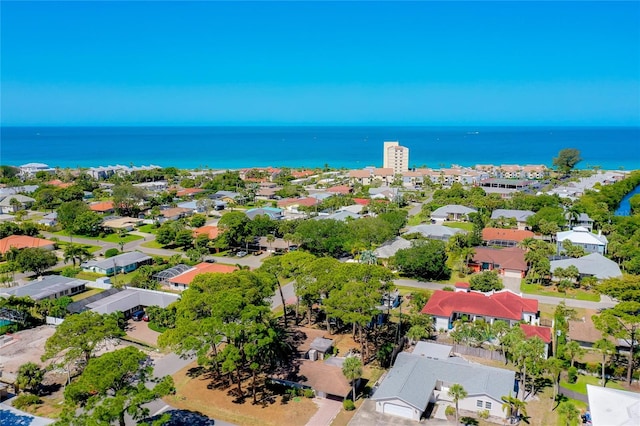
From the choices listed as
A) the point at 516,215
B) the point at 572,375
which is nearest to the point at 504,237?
the point at 516,215

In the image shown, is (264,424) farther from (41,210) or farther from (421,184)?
(421,184)

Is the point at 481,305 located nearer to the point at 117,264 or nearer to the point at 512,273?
the point at 512,273

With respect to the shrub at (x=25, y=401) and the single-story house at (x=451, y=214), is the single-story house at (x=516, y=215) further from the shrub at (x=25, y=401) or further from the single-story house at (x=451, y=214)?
the shrub at (x=25, y=401)

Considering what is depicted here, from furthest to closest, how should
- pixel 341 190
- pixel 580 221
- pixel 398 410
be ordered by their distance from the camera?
pixel 341 190
pixel 580 221
pixel 398 410

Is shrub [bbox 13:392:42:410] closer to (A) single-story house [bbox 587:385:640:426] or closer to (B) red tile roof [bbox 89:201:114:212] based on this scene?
(A) single-story house [bbox 587:385:640:426]

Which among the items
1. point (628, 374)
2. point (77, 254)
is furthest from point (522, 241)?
point (77, 254)

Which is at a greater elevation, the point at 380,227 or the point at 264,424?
the point at 380,227
